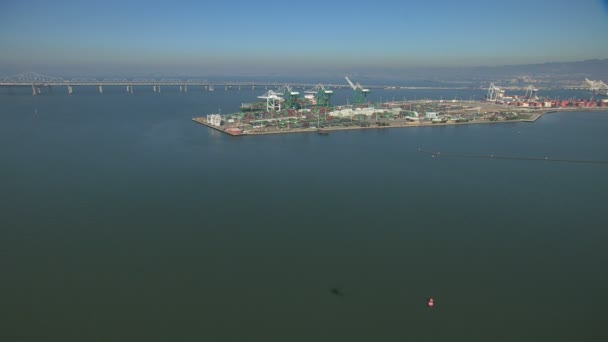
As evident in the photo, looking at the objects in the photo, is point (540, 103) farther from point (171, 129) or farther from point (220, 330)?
point (220, 330)

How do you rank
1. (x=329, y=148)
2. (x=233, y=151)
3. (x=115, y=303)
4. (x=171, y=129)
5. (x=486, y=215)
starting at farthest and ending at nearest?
(x=171, y=129)
(x=329, y=148)
(x=233, y=151)
(x=486, y=215)
(x=115, y=303)

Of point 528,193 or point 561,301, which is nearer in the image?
point 561,301

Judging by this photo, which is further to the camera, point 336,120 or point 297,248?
point 336,120

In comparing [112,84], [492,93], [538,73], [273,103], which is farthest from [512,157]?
[538,73]

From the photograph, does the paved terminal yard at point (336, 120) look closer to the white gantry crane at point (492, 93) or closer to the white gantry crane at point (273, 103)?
the white gantry crane at point (273, 103)

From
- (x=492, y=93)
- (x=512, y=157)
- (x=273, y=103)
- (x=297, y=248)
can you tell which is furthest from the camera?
(x=492, y=93)

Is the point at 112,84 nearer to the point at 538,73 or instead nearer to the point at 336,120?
the point at 336,120

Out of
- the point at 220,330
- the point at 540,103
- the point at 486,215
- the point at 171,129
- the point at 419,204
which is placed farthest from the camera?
the point at 540,103

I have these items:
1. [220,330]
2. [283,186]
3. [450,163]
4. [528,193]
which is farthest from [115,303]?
[450,163]

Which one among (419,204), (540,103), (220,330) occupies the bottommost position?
(220,330)

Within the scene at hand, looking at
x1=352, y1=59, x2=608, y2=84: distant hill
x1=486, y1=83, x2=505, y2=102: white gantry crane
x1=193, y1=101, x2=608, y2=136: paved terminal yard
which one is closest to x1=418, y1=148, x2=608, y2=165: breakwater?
x1=193, y1=101, x2=608, y2=136: paved terminal yard
